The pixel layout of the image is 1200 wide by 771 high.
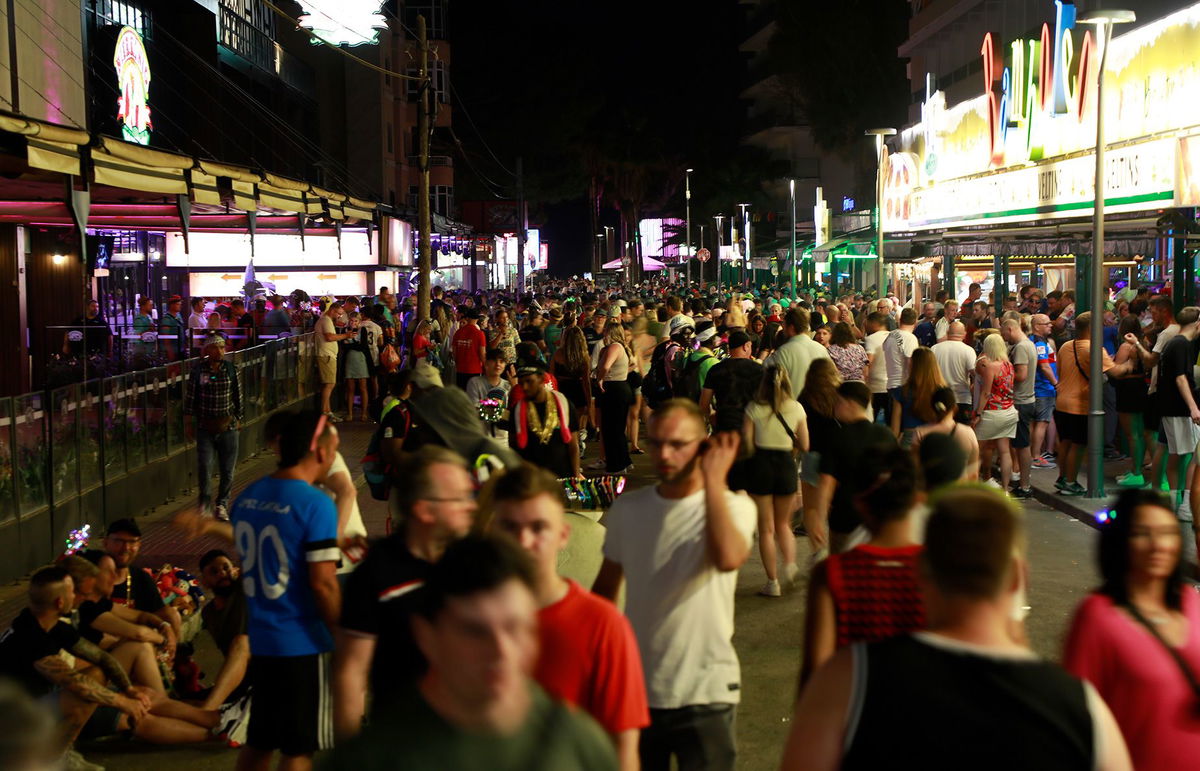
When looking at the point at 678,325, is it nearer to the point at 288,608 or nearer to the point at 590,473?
the point at 590,473

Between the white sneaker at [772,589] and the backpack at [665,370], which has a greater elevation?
the backpack at [665,370]

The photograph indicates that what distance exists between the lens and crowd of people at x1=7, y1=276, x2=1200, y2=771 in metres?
2.76

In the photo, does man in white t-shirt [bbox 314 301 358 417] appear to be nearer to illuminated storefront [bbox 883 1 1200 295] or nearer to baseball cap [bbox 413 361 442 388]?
illuminated storefront [bbox 883 1 1200 295]

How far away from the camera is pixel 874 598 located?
4.17 m

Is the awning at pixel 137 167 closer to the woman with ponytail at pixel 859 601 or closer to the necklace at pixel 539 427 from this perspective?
the necklace at pixel 539 427

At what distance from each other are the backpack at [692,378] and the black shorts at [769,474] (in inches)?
128

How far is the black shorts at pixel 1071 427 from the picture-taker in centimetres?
1362

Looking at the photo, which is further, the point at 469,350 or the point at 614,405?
the point at 469,350

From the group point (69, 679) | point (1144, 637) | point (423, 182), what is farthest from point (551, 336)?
point (1144, 637)

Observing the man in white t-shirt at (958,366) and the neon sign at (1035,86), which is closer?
the man in white t-shirt at (958,366)

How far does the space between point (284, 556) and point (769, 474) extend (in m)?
5.19

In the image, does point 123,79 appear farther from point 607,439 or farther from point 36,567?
point 36,567

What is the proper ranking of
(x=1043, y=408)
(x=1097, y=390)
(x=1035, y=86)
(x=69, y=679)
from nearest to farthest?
1. (x=69, y=679)
2. (x=1097, y=390)
3. (x=1043, y=408)
4. (x=1035, y=86)

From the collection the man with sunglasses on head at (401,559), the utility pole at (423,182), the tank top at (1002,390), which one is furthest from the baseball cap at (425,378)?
the utility pole at (423,182)
